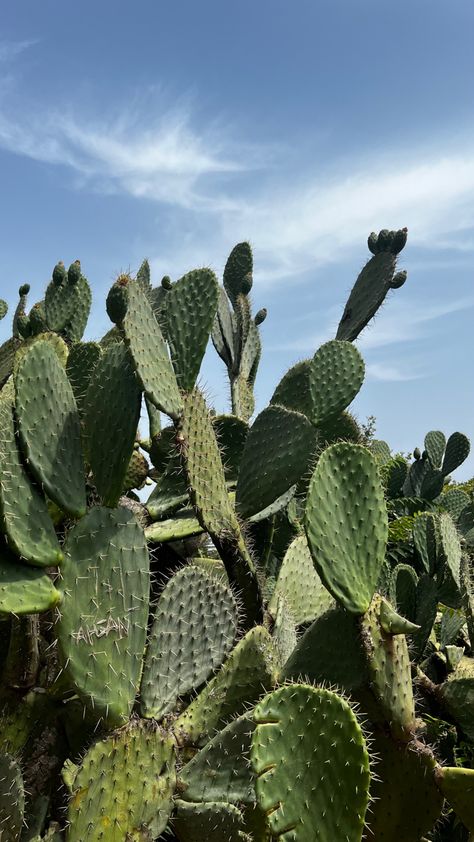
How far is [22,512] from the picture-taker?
186 cm

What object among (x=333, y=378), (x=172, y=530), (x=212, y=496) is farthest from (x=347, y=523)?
(x=333, y=378)

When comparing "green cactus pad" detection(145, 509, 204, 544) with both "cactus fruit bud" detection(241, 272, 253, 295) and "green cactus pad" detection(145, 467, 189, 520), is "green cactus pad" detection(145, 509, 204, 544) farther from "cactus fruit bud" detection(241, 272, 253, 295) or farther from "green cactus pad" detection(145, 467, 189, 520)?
"cactus fruit bud" detection(241, 272, 253, 295)

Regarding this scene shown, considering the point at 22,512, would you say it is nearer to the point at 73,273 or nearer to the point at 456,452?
the point at 73,273

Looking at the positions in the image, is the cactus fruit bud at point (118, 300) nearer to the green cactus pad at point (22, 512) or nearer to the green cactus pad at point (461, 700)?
the green cactus pad at point (22, 512)

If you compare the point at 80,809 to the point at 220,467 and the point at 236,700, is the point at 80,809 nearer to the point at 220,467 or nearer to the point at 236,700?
the point at 236,700

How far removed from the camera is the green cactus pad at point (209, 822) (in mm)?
1768

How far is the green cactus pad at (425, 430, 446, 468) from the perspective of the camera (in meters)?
4.96

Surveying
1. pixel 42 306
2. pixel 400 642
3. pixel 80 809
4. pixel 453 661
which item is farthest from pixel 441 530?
pixel 42 306

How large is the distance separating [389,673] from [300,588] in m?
0.73

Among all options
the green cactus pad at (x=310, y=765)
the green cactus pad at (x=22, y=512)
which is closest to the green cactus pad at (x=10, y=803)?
the green cactus pad at (x=22, y=512)

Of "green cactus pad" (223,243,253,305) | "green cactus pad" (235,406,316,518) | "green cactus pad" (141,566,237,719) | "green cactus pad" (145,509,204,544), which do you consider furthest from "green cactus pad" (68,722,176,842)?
"green cactus pad" (223,243,253,305)

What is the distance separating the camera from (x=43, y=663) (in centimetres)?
227

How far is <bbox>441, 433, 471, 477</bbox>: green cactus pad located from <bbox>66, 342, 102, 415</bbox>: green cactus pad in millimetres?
2853

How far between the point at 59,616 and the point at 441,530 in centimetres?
158
